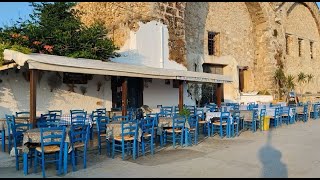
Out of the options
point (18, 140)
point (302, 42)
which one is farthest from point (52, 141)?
point (302, 42)

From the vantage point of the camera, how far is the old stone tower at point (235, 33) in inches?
596

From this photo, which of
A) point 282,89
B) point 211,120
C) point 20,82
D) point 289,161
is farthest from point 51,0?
point 282,89

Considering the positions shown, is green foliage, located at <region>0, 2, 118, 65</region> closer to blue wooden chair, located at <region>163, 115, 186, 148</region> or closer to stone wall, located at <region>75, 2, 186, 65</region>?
stone wall, located at <region>75, 2, 186, 65</region>

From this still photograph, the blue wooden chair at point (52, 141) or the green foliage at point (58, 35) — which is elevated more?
the green foliage at point (58, 35)

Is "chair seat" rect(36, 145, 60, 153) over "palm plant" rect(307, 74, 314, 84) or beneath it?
beneath

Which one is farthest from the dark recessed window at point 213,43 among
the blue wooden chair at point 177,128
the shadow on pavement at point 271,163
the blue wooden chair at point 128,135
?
the blue wooden chair at point 128,135

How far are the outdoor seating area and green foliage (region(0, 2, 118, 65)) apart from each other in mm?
2413

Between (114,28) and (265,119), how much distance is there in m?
7.96

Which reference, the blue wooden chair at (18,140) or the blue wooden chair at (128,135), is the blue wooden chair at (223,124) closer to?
Result: the blue wooden chair at (128,135)

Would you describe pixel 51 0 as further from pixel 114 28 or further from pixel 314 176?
pixel 314 176

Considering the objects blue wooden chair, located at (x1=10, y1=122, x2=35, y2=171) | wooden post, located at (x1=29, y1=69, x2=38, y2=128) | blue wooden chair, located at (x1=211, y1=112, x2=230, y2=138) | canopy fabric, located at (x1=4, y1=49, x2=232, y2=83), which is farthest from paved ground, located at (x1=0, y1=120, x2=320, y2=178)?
canopy fabric, located at (x1=4, y1=49, x2=232, y2=83)

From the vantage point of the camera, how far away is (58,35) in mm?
11188

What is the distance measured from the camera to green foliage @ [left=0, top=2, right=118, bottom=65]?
1083cm

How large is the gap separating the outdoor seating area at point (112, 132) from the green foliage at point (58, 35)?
2.41 metres
